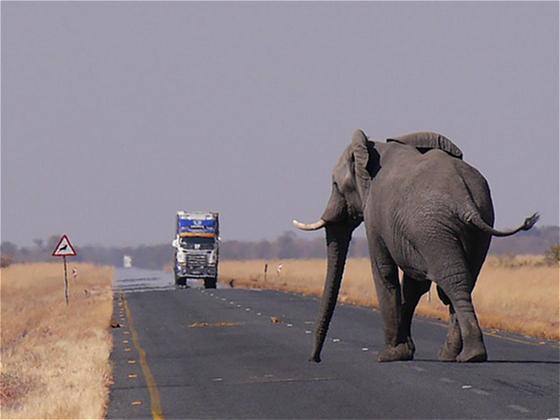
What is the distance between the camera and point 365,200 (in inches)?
501

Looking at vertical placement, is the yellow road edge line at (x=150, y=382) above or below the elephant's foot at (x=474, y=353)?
below

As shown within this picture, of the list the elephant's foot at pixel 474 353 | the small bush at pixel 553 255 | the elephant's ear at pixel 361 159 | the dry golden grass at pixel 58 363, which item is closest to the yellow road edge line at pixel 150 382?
the dry golden grass at pixel 58 363

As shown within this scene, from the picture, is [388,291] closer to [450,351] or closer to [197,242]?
[450,351]

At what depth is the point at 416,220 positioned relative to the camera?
12.2 meters

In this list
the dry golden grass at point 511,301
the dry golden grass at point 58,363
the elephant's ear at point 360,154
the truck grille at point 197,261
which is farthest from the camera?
the truck grille at point 197,261

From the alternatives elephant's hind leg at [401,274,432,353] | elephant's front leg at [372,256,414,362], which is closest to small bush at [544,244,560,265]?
elephant's hind leg at [401,274,432,353]

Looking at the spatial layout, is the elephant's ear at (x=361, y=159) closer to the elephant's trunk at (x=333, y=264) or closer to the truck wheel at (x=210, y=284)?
the elephant's trunk at (x=333, y=264)

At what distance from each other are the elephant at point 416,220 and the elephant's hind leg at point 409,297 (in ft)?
0.11

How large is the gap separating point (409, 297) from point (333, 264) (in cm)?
95

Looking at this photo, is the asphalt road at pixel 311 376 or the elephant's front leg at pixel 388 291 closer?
the elephant's front leg at pixel 388 291

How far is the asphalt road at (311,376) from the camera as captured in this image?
14219mm

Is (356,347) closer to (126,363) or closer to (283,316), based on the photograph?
(126,363)

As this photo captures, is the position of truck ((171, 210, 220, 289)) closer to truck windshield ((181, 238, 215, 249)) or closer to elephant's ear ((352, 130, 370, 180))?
truck windshield ((181, 238, 215, 249))

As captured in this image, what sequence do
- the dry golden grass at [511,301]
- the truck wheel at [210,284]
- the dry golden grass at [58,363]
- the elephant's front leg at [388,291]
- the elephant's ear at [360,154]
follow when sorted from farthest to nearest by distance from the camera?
the truck wheel at [210,284], the dry golden grass at [511,301], the dry golden grass at [58,363], the elephant's front leg at [388,291], the elephant's ear at [360,154]
